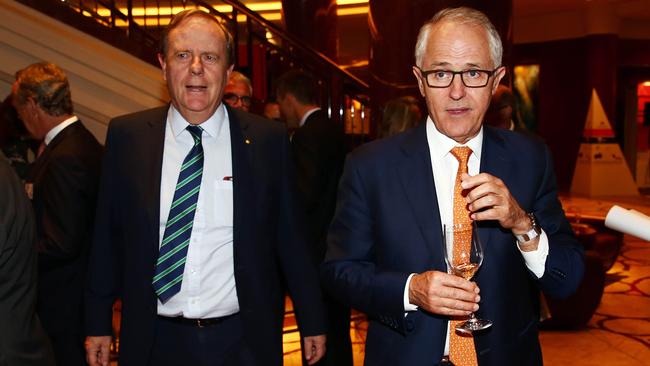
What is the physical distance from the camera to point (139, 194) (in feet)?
7.68

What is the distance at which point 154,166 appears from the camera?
2.37 metres

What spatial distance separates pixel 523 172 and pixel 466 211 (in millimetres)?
206

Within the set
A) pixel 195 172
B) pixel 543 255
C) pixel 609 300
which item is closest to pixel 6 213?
pixel 195 172

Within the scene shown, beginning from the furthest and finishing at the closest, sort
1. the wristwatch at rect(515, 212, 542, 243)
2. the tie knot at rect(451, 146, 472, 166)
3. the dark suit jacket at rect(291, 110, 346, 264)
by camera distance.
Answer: the dark suit jacket at rect(291, 110, 346, 264)
the tie knot at rect(451, 146, 472, 166)
the wristwatch at rect(515, 212, 542, 243)

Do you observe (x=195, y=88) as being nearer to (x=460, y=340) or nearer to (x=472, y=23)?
(x=472, y=23)

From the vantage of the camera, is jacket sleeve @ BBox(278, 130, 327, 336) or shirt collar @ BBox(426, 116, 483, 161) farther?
jacket sleeve @ BBox(278, 130, 327, 336)

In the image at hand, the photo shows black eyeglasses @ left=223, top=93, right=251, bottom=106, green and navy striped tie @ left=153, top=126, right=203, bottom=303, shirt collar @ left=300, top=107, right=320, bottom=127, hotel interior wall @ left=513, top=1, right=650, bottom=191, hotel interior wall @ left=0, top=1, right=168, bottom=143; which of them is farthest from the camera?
hotel interior wall @ left=513, top=1, right=650, bottom=191

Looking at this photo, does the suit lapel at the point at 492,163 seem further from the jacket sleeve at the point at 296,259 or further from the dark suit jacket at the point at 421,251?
the jacket sleeve at the point at 296,259

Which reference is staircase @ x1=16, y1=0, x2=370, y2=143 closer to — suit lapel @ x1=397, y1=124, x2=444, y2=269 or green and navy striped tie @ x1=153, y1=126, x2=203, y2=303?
green and navy striped tie @ x1=153, y1=126, x2=203, y2=303

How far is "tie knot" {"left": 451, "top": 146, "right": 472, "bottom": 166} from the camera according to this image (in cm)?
184

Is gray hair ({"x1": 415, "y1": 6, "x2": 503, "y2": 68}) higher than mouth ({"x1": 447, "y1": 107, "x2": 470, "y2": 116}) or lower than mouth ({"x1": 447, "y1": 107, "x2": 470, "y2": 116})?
higher

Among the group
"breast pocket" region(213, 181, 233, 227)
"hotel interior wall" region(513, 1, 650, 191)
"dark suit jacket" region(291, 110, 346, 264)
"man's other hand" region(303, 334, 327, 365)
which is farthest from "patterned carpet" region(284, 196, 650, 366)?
"hotel interior wall" region(513, 1, 650, 191)

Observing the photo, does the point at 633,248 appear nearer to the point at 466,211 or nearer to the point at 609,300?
the point at 609,300

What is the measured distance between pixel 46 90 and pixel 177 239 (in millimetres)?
1468
